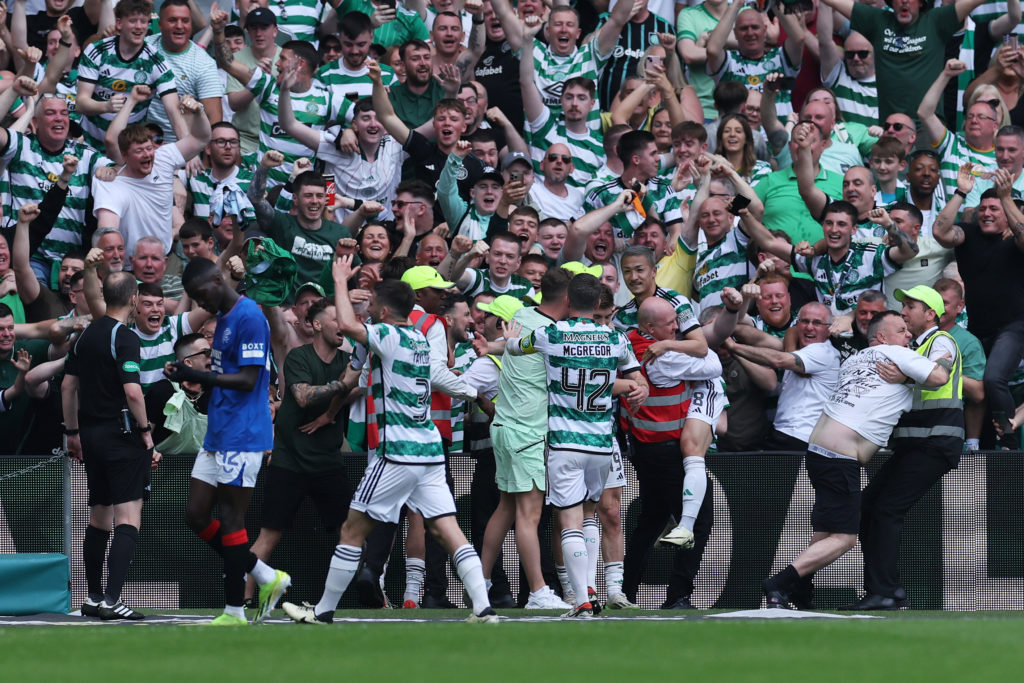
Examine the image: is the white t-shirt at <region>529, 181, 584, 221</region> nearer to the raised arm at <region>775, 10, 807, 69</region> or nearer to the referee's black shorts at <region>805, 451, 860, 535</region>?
the raised arm at <region>775, 10, 807, 69</region>

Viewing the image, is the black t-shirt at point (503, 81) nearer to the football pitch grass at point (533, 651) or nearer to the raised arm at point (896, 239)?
the raised arm at point (896, 239)

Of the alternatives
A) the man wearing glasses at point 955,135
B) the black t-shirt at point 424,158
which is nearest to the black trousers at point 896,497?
the man wearing glasses at point 955,135

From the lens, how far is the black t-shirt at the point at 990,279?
42.6 ft

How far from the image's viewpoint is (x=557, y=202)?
582 inches

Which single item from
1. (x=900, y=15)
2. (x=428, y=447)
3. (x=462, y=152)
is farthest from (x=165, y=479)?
(x=900, y=15)

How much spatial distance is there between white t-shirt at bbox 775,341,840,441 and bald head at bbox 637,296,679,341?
1098 mm

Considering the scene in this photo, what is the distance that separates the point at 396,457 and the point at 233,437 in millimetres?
1096

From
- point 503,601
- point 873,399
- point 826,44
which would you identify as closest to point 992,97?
point 826,44

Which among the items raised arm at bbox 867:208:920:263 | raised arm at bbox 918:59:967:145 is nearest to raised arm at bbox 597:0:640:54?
raised arm at bbox 918:59:967:145

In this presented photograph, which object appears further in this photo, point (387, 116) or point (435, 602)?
point (387, 116)

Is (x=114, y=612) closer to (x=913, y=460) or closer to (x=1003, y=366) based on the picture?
(x=913, y=460)

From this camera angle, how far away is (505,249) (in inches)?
501

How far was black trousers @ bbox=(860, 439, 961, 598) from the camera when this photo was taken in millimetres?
11586

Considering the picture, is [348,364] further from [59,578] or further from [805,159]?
[805,159]
